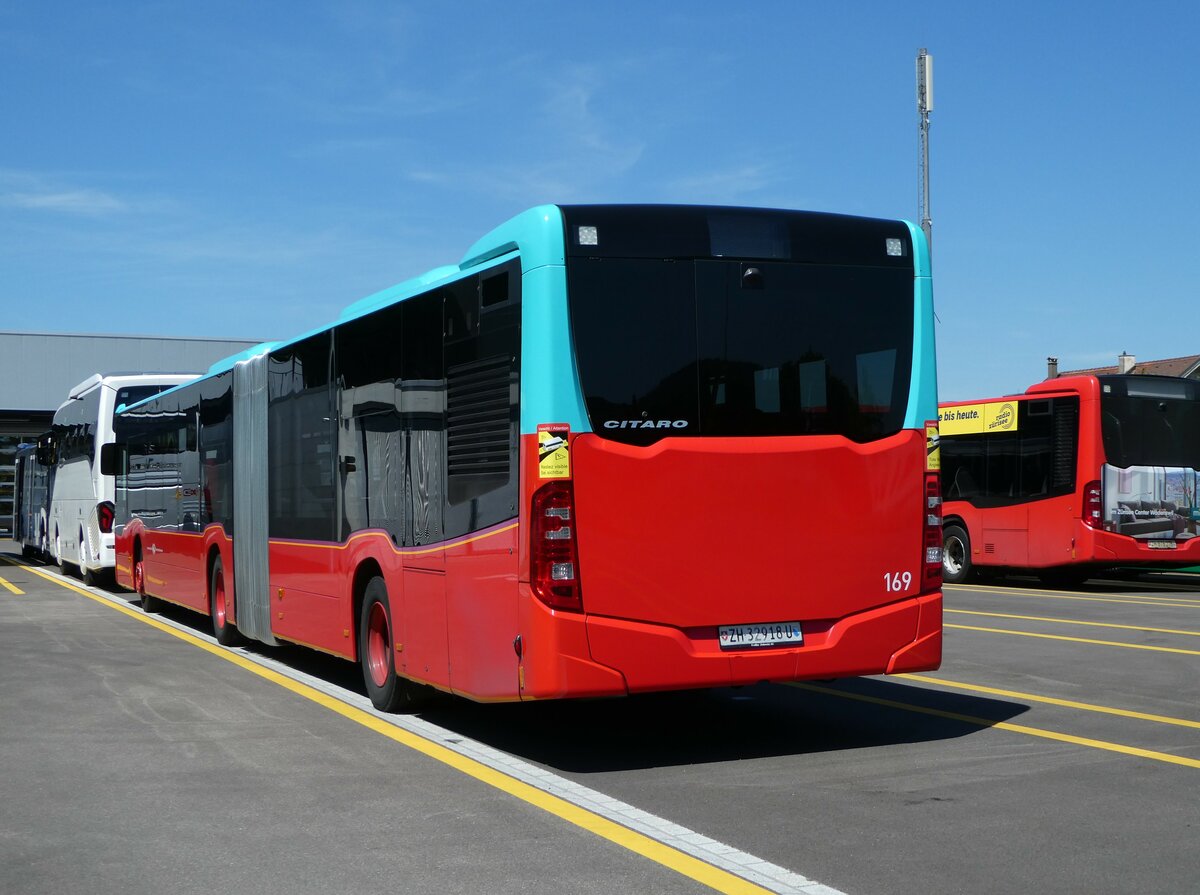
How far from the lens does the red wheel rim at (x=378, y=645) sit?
10.0 m

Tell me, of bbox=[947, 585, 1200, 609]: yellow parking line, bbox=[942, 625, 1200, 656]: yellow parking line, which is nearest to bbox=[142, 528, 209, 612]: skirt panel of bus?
bbox=[942, 625, 1200, 656]: yellow parking line

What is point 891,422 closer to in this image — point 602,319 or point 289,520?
point 602,319

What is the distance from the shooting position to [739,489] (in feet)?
26.1

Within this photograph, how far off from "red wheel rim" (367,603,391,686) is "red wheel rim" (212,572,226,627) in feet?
16.7

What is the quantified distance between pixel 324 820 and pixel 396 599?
298 centimetres

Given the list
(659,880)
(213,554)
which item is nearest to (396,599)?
(659,880)

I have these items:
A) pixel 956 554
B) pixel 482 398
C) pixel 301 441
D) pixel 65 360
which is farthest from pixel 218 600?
pixel 65 360

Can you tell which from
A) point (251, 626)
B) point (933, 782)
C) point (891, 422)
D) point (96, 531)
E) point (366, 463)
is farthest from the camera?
point (96, 531)

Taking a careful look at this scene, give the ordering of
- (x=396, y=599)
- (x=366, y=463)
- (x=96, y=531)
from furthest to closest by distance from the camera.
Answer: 1. (x=96, y=531)
2. (x=366, y=463)
3. (x=396, y=599)

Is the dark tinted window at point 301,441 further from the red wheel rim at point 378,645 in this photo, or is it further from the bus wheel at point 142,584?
the bus wheel at point 142,584

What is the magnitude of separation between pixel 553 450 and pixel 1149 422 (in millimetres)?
16658

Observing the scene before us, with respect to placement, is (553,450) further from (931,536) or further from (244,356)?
(244,356)

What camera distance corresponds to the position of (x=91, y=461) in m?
24.1

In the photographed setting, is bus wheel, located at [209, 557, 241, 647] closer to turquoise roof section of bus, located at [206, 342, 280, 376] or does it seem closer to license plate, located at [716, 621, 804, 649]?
turquoise roof section of bus, located at [206, 342, 280, 376]
